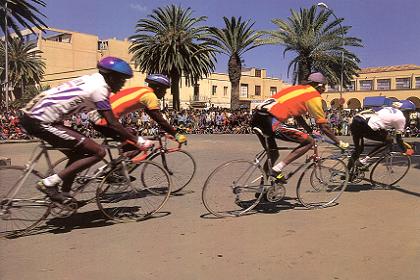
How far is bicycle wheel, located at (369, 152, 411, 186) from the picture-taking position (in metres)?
7.36

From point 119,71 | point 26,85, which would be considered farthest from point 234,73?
point 26,85

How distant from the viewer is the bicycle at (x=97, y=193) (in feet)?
14.6

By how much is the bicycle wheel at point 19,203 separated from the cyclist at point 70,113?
132 mm

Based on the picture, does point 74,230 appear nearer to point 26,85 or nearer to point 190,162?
point 190,162

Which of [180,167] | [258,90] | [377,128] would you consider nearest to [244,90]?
[258,90]

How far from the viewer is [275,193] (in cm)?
563

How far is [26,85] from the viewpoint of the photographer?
183 feet

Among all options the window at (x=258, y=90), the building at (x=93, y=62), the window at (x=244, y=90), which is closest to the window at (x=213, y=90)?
the building at (x=93, y=62)

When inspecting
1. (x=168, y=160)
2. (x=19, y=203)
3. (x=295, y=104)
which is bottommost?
(x=19, y=203)

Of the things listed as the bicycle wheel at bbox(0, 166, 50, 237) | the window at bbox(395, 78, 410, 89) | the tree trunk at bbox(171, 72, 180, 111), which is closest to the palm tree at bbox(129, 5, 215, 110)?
the tree trunk at bbox(171, 72, 180, 111)

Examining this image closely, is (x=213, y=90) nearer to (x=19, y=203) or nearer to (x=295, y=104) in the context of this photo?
(x=295, y=104)

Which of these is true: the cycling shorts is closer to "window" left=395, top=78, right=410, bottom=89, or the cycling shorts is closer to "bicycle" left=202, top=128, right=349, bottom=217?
"bicycle" left=202, top=128, right=349, bottom=217

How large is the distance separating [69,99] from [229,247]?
2160 mm

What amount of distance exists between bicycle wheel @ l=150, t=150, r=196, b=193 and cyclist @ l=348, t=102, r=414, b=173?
254 cm
